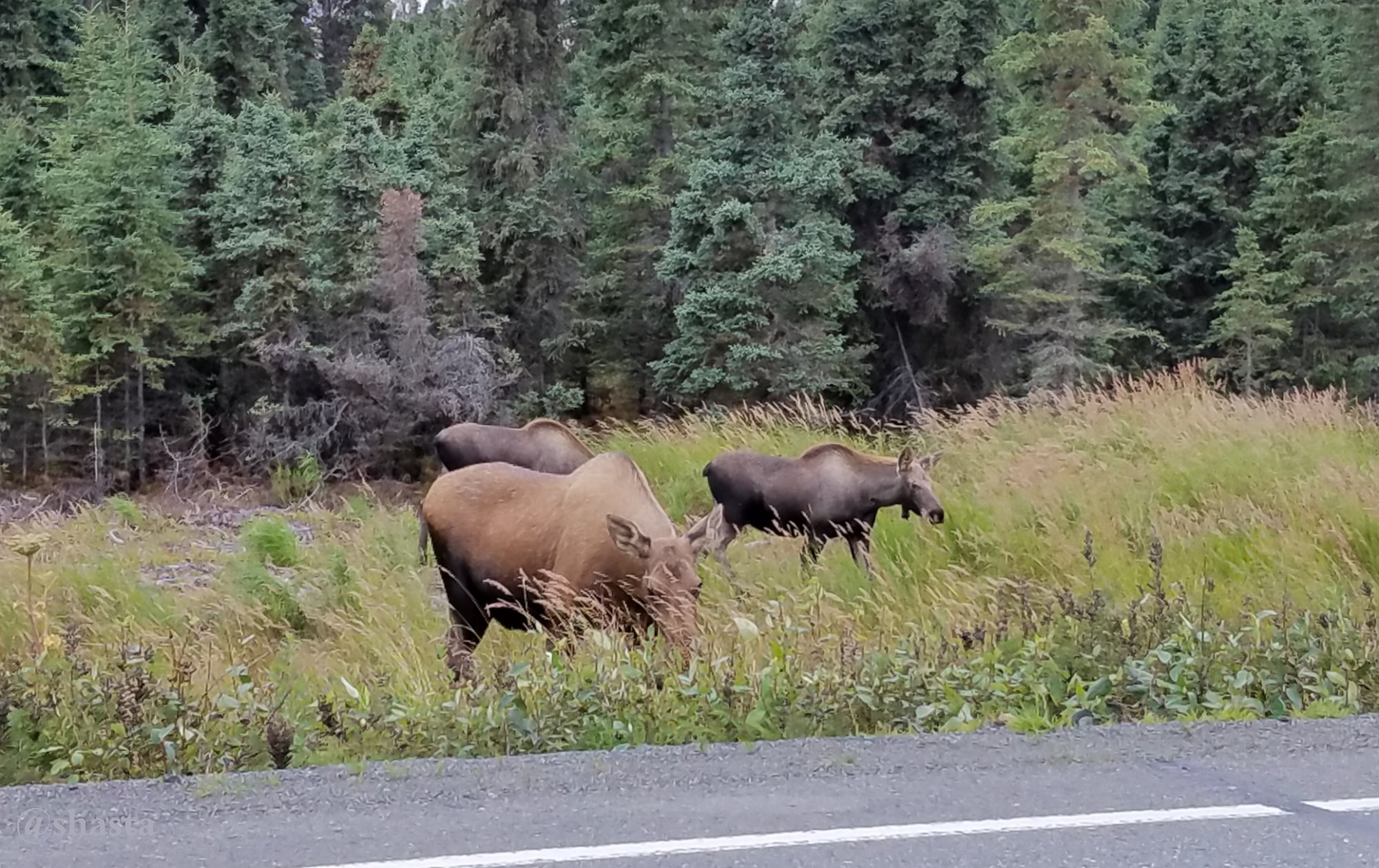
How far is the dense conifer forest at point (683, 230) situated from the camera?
92.4 feet

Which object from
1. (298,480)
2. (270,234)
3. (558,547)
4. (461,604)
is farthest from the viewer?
(270,234)

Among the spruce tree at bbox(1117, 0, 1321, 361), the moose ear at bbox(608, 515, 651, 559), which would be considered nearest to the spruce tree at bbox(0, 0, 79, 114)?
the spruce tree at bbox(1117, 0, 1321, 361)

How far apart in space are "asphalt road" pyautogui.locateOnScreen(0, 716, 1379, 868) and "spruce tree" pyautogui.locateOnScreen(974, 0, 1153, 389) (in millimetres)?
23188

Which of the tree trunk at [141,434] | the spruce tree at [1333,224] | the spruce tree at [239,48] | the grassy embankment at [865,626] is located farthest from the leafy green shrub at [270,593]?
the spruce tree at [239,48]

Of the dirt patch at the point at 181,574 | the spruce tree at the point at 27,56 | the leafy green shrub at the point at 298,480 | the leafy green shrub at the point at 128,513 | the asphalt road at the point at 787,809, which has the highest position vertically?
the spruce tree at the point at 27,56

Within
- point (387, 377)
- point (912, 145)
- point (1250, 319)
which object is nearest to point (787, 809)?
point (387, 377)

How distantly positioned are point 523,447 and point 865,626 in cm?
689

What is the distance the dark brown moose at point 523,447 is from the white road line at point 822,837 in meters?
10.1

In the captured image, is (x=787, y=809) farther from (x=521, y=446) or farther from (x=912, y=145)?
(x=912, y=145)

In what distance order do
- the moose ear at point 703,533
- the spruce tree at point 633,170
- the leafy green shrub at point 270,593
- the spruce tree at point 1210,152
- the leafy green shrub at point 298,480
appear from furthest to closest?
the spruce tree at point 1210,152 < the spruce tree at point 633,170 < the leafy green shrub at point 298,480 < the leafy green shrub at point 270,593 < the moose ear at point 703,533

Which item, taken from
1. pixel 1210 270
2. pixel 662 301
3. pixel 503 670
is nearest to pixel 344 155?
Answer: pixel 662 301

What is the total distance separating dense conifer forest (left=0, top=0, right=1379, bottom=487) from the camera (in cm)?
2816

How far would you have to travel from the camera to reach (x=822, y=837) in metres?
4.47

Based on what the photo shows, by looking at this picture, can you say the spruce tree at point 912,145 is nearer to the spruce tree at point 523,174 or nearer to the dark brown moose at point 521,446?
the spruce tree at point 523,174
